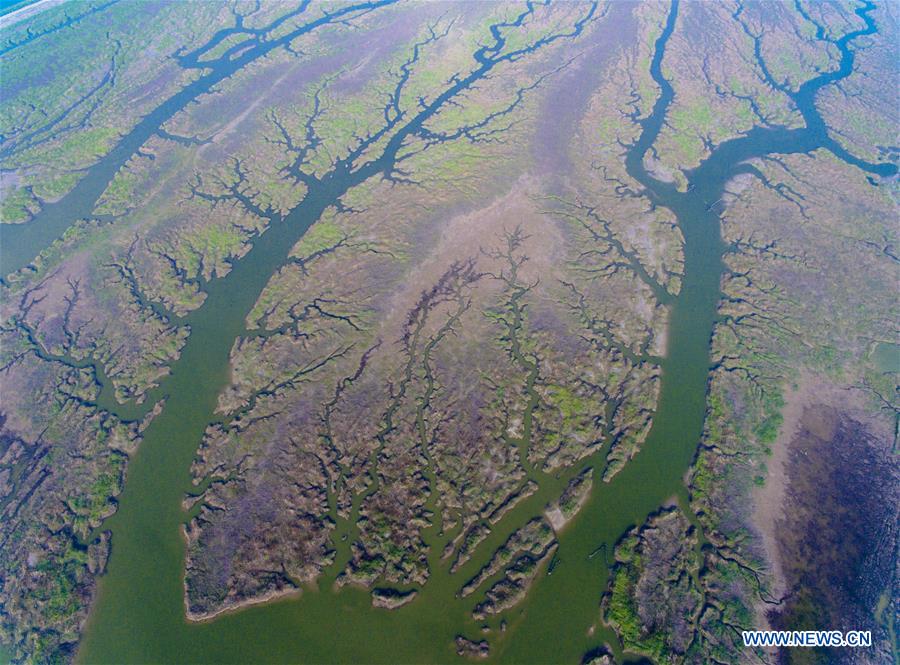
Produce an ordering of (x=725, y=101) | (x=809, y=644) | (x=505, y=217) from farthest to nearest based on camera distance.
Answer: (x=725, y=101) → (x=505, y=217) → (x=809, y=644)

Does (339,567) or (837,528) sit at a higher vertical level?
(339,567)

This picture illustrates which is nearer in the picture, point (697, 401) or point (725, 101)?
point (697, 401)

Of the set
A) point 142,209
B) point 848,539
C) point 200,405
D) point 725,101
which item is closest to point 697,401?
point 848,539

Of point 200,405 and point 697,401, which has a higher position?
point 200,405

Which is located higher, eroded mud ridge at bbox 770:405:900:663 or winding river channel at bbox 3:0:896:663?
Result: winding river channel at bbox 3:0:896:663

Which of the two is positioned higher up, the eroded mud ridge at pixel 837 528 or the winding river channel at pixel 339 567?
the winding river channel at pixel 339 567

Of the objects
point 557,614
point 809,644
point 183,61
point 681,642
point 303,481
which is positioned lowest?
point 809,644

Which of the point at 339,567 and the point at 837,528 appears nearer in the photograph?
the point at 339,567

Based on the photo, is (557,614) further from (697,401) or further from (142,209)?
(142,209)
